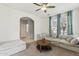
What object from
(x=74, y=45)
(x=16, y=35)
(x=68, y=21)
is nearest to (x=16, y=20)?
(x=16, y=35)

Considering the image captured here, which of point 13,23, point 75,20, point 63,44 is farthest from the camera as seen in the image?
point 13,23

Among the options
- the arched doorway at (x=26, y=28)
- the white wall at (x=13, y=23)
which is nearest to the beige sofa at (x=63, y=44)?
the white wall at (x=13, y=23)

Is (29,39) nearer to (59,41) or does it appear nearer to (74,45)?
(59,41)

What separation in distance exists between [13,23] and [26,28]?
1.33ft

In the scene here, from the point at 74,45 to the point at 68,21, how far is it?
0.54m

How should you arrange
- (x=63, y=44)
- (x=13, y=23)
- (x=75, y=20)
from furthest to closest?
(x=13, y=23), (x=75, y=20), (x=63, y=44)

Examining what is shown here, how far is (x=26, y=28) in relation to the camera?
1.73 m

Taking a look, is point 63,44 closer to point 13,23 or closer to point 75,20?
point 75,20

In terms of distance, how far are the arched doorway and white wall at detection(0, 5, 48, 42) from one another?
8 centimetres

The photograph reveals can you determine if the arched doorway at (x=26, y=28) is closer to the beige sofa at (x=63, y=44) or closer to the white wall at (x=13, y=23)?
the white wall at (x=13, y=23)

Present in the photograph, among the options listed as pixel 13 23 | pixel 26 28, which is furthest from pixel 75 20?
pixel 13 23

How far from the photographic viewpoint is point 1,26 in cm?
191

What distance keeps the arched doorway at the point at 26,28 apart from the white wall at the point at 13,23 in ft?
0.25

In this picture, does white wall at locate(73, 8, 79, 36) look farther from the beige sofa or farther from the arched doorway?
the arched doorway
